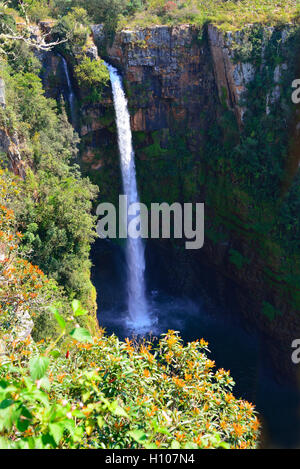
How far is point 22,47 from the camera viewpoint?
47.5 ft

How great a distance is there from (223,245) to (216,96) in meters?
7.32

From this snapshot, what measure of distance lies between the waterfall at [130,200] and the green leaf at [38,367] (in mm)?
15044

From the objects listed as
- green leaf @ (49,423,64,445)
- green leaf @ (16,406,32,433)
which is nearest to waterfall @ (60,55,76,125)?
green leaf @ (16,406,32,433)

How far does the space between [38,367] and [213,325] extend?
639 inches

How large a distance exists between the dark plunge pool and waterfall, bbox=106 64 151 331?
0.40 metres

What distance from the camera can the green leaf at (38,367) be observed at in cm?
263

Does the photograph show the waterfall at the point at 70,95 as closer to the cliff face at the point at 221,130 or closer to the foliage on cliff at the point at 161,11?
the cliff face at the point at 221,130

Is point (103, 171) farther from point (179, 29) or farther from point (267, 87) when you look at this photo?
point (267, 87)

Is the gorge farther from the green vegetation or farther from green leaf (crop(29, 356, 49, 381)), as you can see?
green leaf (crop(29, 356, 49, 381))

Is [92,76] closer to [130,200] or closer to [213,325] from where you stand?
[130,200]

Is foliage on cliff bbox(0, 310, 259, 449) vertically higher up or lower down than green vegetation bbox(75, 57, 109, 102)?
lower down

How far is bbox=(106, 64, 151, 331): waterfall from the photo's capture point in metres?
18.0

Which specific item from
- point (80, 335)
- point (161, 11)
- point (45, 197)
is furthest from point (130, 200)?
point (80, 335)
